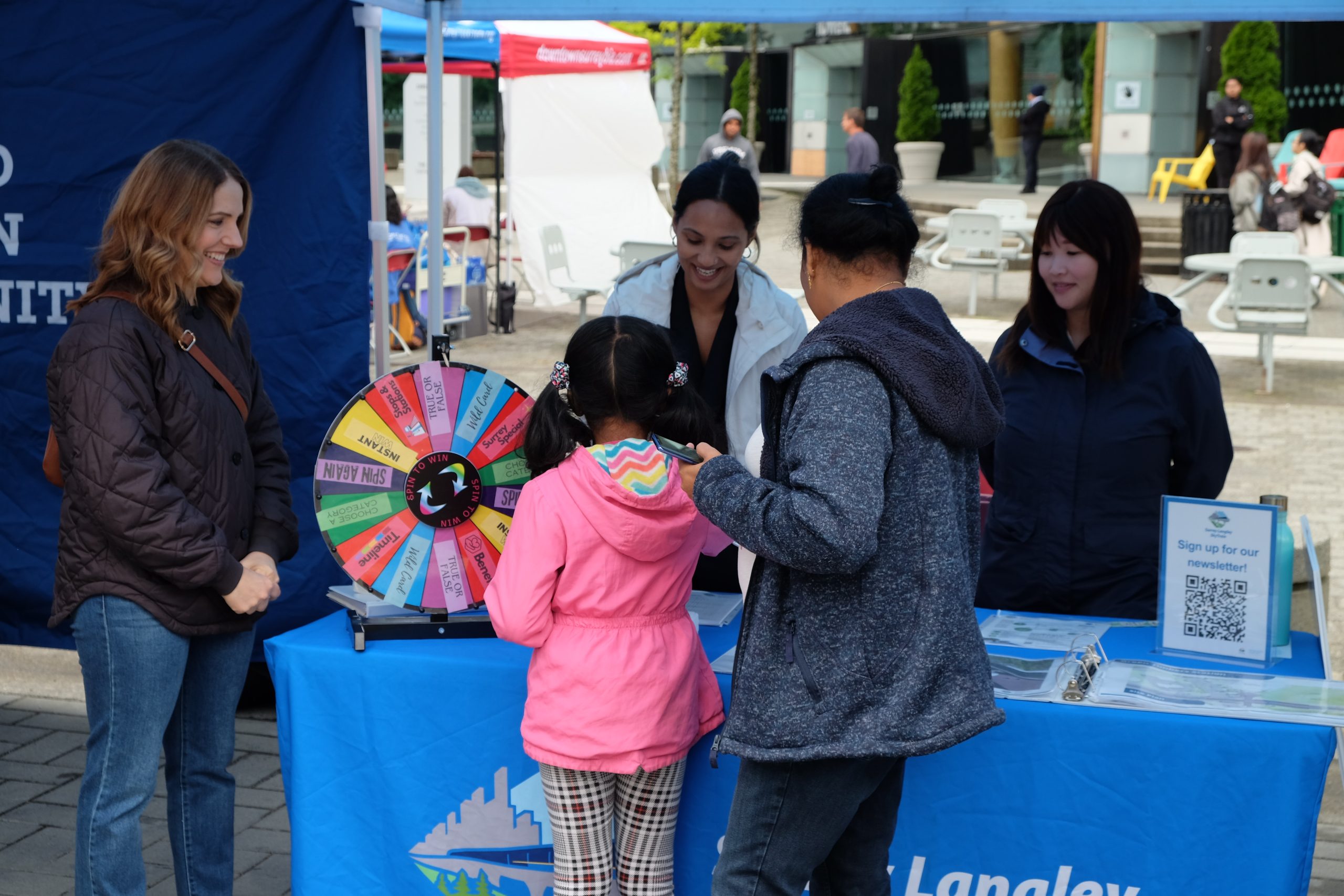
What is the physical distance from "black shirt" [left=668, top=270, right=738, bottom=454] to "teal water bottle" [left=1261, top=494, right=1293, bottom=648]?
112 cm

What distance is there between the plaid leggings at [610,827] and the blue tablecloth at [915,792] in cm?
16

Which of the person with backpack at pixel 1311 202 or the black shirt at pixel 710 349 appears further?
the person with backpack at pixel 1311 202

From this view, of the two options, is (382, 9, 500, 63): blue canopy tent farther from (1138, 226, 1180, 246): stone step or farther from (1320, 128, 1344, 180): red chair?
(1320, 128, 1344, 180): red chair

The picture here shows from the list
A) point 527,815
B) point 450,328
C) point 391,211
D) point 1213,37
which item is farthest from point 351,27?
point 1213,37

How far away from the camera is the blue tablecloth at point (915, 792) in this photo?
2236 mm

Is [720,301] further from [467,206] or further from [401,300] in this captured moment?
[467,206]

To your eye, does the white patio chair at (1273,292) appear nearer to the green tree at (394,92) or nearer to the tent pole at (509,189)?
the tent pole at (509,189)

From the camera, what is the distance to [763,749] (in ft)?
6.09

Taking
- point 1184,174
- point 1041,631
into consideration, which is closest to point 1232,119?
point 1184,174

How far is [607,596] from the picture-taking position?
2182 millimetres

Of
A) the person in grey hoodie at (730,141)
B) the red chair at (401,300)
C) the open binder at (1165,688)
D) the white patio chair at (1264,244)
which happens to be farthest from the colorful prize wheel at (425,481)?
the person in grey hoodie at (730,141)

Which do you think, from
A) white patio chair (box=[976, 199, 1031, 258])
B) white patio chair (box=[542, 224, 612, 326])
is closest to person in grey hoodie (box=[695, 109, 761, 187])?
white patio chair (box=[976, 199, 1031, 258])

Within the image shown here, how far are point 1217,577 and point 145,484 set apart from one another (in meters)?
1.84

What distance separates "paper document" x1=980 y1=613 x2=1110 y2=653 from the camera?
2.53 meters
